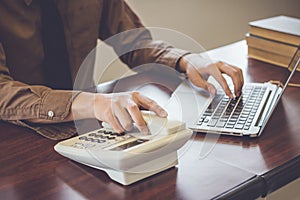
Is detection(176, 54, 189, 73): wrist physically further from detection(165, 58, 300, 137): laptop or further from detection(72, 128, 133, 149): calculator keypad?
detection(72, 128, 133, 149): calculator keypad

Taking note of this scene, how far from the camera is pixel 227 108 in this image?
4.00 feet

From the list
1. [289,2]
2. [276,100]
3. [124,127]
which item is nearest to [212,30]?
[289,2]

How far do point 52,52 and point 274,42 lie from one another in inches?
26.2

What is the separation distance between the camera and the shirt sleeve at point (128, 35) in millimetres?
1563

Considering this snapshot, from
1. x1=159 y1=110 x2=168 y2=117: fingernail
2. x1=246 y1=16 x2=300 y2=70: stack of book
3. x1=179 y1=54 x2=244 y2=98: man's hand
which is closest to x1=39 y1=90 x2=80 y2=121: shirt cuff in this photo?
x1=159 y1=110 x2=168 y2=117: fingernail

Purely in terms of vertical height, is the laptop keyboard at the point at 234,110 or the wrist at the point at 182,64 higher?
the laptop keyboard at the point at 234,110

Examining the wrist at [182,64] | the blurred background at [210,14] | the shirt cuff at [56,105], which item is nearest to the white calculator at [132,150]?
the shirt cuff at [56,105]

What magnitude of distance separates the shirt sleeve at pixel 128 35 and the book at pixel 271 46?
0.31 m

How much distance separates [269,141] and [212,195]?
262 millimetres

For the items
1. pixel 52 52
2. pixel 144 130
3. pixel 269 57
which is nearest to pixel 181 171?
pixel 144 130

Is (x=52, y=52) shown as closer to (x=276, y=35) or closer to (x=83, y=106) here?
(x=83, y=106)

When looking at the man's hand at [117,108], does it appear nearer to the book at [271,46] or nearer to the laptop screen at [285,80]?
the laptop screen at [285,80]

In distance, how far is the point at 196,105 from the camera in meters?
1.25

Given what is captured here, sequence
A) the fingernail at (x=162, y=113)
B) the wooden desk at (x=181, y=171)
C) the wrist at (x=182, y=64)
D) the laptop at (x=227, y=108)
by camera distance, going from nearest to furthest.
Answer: the wooden desk at (x=181, y=171) < the fingernail at (x=162, y=113) < the laptop at (x=227, y=108) < the wrist at (x=182, y=64)
